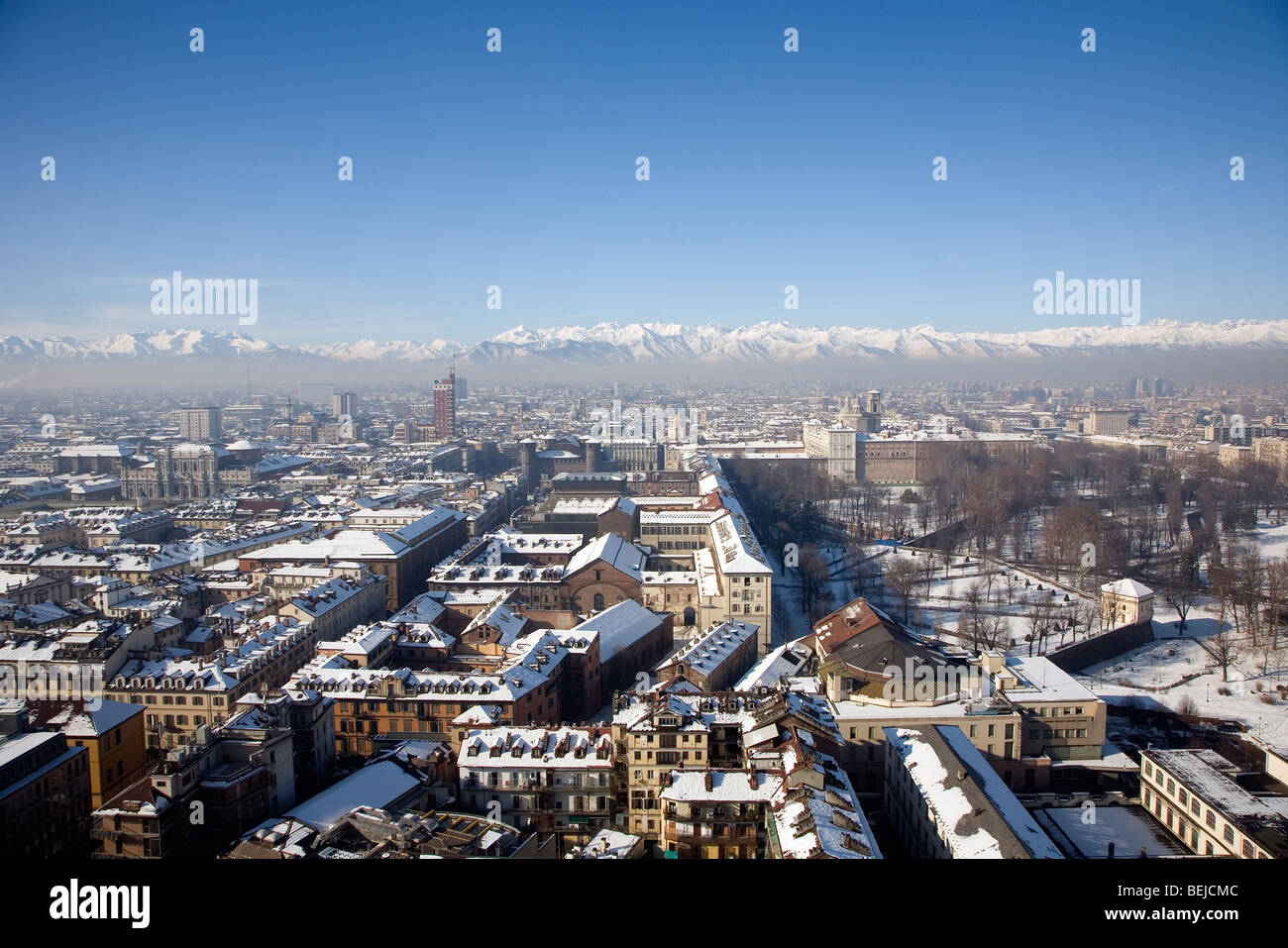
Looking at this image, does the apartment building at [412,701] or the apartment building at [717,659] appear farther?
the apartment building at [717,659]

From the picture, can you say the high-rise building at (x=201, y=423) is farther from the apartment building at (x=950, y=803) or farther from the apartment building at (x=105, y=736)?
the apartment building at (x=950, y=803)

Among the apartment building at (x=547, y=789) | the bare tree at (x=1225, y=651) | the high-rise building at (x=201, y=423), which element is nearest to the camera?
the apartment building at (x=547, y=789)

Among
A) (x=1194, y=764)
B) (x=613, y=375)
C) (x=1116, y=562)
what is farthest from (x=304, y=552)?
(x=613, y=375)

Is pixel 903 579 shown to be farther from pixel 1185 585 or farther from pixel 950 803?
pixel 950 803

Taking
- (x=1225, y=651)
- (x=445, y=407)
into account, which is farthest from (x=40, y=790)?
(x=445, y=407)

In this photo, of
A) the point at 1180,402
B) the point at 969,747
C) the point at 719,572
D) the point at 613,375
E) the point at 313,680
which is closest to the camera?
the point at 969,747

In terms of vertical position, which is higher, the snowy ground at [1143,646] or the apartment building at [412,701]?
the apartment building at [412,701]

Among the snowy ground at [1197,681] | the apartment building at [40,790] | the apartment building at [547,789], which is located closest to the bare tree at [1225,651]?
the snowy ground at [1197,681]
